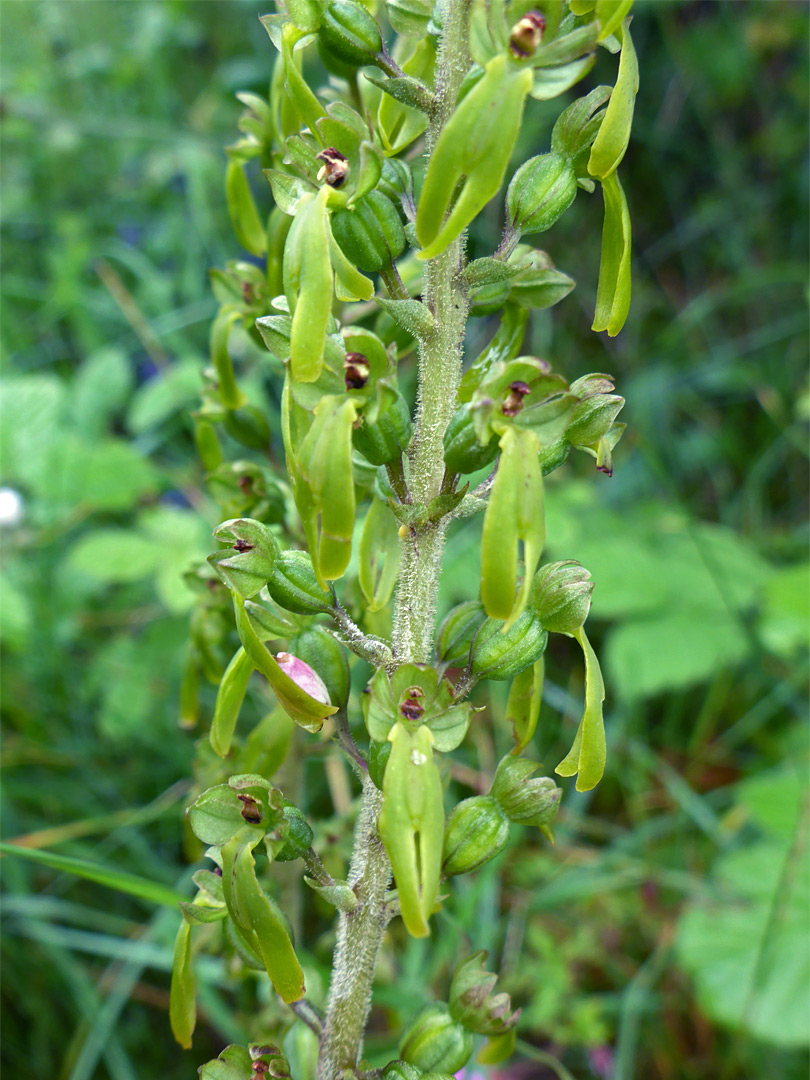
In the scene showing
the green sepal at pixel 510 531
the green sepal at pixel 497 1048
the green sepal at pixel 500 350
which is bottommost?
the green sepal at pixel 497 1048

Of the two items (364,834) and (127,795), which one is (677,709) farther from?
(364,834)

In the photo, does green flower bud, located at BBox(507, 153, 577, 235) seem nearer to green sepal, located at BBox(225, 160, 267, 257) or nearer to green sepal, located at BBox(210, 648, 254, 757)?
green sepal, located at BBox(225, 160, 267, 257)

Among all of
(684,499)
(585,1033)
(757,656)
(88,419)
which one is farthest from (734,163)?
(585,1033)

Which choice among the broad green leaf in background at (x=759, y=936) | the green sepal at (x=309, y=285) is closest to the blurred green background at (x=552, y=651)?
the broad green leaf in background at (x=759, y=936)

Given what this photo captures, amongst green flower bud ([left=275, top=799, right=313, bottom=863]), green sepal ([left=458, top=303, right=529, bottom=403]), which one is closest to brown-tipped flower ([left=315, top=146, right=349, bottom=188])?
green sepal ([left=458, top=303, right=529, bottom=403])

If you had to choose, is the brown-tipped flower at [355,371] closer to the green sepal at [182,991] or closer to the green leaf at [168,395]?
the green sepal at [182,991]
